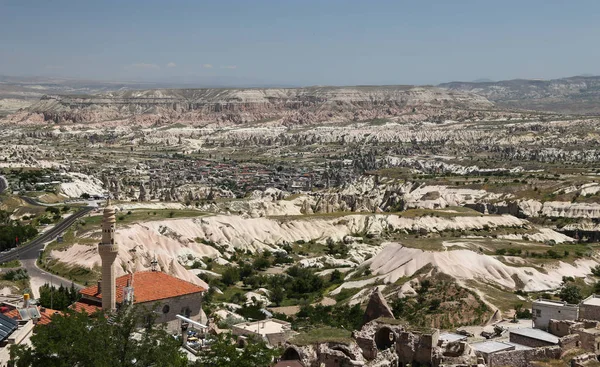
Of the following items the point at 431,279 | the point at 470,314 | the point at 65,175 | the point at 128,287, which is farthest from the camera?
the point at 65,175

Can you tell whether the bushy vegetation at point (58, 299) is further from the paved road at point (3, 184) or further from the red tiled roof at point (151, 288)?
the paved road at point (3, 184)

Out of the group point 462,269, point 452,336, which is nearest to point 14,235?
point 462,269

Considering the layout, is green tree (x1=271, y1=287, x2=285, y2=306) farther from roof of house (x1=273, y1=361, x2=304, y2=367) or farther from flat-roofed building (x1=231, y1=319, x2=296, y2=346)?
roof of house (x1=273, y1=361, x2=304, y2=367)

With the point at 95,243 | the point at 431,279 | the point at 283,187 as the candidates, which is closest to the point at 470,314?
the point at 431,279

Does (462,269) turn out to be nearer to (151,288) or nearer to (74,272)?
(151,288)

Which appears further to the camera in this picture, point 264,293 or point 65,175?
point 65,175

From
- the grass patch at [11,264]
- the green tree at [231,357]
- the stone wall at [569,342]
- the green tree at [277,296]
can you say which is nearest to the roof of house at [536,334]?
the stone wall at [569,342]

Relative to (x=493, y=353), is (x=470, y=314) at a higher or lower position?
lower

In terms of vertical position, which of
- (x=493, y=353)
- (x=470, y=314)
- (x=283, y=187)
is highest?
(x=493, y=353)

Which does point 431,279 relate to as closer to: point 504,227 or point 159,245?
point 159,245
